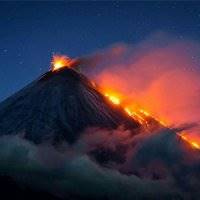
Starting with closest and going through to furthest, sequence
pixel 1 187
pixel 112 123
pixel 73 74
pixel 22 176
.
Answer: pixel 1 187 < pixel 22 176 < pixel 112 123 < pixel 73 74

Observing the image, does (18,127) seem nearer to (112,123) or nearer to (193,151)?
(112,123)

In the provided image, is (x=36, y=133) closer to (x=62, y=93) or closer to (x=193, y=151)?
(x=62, y=93)

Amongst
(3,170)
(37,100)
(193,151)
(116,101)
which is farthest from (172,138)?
(3,170)

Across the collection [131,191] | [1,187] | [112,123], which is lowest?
[1,187]

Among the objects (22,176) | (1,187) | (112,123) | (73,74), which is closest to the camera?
(1,187)

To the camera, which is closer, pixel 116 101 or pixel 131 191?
pixel 131 191

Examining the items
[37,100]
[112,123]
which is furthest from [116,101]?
[37,100]

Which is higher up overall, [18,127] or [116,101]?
[116,101]
